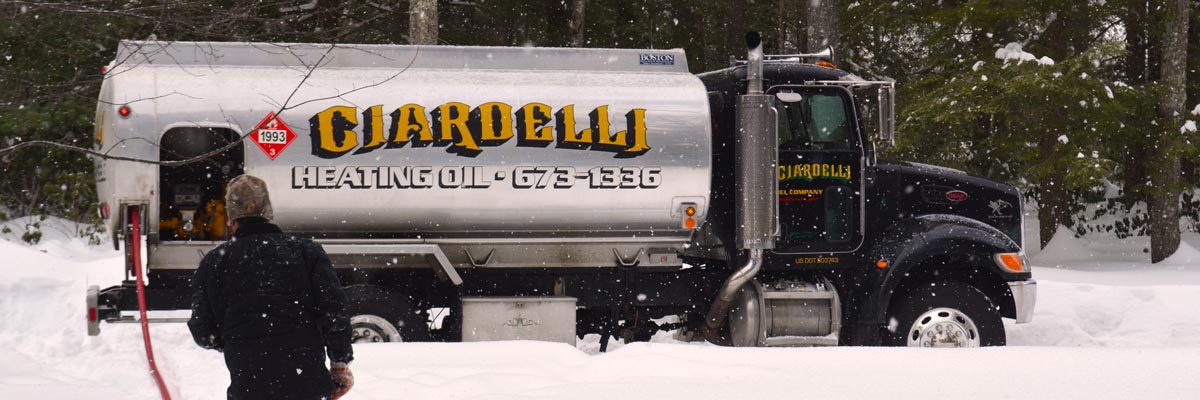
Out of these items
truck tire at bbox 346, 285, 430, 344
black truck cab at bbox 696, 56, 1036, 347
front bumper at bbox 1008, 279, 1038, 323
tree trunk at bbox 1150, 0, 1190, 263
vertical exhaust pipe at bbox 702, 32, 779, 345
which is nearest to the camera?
truck tire at bbox 346, 285, 430, 344

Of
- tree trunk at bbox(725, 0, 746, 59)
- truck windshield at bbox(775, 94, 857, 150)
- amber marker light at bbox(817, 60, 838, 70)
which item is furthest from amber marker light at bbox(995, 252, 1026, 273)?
tree trunk at bbox(725, 0, 746, 59)

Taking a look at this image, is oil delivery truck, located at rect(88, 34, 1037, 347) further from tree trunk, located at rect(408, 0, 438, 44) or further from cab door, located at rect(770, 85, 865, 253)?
tree trunk, located at rect(408, 0, 438, 44)

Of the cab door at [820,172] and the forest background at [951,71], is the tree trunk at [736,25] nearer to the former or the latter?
the forest background at [951,71]

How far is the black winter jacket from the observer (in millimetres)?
4195

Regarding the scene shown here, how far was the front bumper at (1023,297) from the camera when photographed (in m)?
9.27

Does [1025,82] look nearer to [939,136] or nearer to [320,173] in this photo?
[939,136]

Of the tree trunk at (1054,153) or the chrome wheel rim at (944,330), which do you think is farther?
the tree trunk at (1054,153)

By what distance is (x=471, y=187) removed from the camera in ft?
26.9

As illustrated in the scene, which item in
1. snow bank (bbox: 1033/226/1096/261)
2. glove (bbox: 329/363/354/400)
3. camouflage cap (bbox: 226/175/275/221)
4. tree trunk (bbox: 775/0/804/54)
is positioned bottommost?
snow bank (bbox: 1033/226/1096/261)

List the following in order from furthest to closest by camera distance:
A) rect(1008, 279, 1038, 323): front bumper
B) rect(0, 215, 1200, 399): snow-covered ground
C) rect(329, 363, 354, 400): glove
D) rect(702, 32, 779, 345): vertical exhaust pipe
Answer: rect(1008, 279, 1038, 323): front bumper < rect(702, 32, 779, 345): vertical exhaust pipe < rect(0, 215, 1200, 399): snow-covered ground < rect(329, 363, 354, 400): glove

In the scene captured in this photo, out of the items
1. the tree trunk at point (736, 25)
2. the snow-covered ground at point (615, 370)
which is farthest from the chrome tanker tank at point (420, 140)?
the tree trunk at point (736, 25)

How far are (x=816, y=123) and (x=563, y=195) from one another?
7.57ft

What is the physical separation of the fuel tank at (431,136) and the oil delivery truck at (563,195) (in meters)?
0.02

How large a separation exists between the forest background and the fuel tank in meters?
4.86
